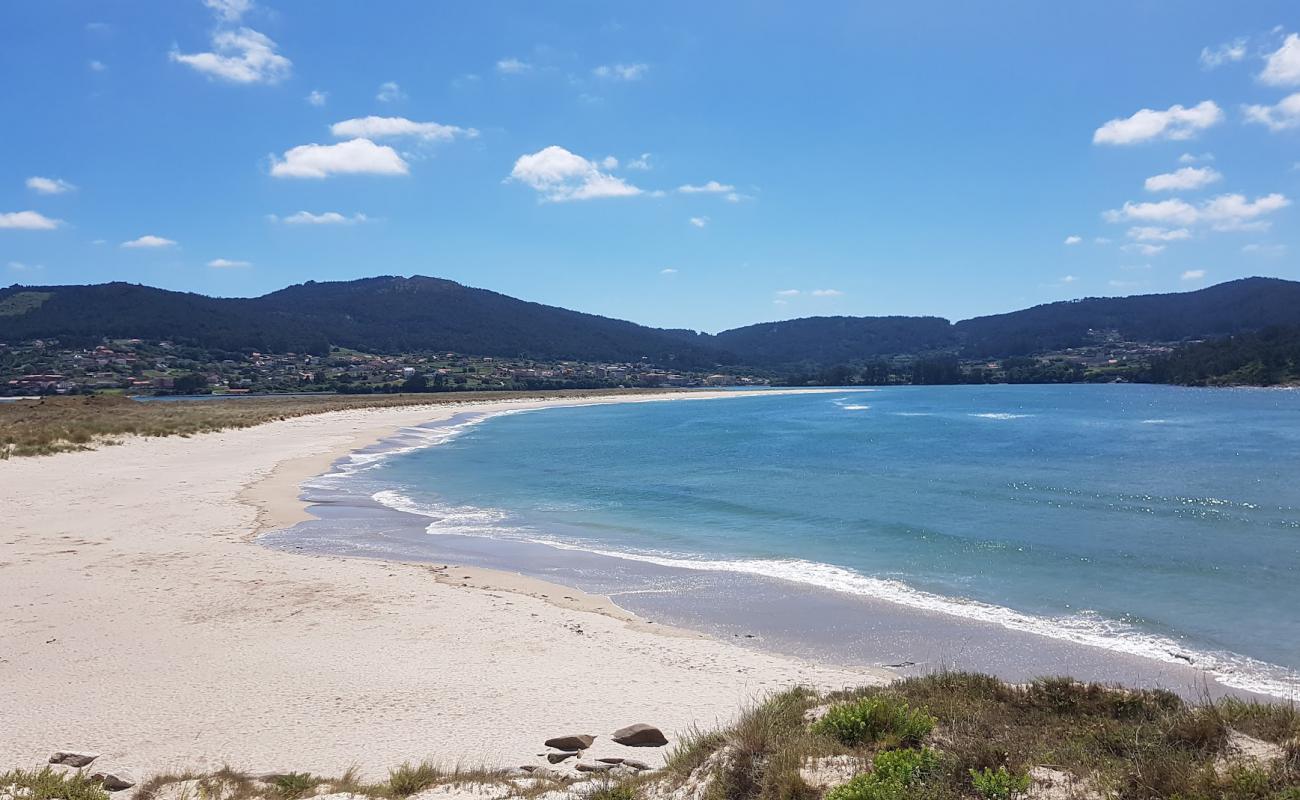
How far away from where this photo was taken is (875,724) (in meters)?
5.65

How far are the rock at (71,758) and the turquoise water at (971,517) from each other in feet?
34.4

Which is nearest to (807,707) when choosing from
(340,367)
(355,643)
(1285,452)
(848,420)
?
(355,643)

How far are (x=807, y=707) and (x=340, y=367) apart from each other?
470 feet

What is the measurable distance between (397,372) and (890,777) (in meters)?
140

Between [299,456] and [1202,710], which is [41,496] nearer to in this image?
[299,456]

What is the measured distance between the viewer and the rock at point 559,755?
20.2 feet

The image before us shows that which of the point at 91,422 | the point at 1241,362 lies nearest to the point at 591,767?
the point at 91,422

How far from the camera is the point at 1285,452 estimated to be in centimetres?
3384

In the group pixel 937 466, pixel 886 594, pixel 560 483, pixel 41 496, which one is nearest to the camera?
pixel 886 594

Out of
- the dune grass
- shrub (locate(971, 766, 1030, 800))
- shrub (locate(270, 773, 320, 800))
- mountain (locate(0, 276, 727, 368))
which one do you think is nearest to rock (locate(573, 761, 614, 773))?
shrub (locate(270, 773, 320, 800))

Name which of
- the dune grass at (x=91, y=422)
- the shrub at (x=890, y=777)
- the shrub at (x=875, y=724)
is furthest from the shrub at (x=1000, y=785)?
the dune grass at (x=91, y=422)

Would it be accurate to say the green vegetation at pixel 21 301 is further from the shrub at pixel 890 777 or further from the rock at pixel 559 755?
the shrub at pixel 890 777

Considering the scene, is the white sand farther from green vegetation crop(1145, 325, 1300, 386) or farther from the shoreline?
green vegetation crop(1145, 325, 1300, 386)

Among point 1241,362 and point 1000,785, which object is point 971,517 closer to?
point 1000,785
